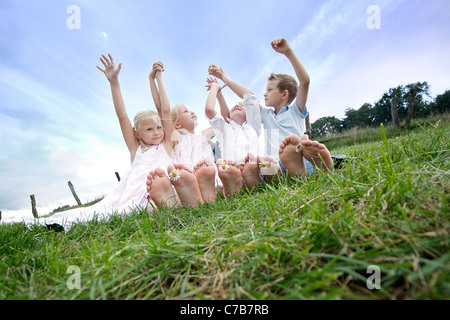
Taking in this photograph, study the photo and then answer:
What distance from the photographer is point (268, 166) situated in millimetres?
1745

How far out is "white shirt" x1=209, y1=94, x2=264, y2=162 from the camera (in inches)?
103

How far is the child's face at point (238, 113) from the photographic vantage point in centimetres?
320

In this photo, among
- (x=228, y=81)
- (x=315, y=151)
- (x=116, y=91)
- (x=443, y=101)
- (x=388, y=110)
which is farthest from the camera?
(x=388, y=110)

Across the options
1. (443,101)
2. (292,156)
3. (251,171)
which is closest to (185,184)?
(251,171)

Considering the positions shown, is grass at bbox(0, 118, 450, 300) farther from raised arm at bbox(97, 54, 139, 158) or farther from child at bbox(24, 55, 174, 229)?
raised arm at bbox(97, 54, 139, 158)

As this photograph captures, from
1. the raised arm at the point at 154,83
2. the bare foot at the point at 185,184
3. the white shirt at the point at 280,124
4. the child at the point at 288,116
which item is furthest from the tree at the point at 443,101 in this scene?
the bare foot at the point at 185,184

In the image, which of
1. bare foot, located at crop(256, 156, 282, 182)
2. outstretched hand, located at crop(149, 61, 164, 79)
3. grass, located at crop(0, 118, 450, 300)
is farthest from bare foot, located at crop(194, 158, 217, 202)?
outstretched hand, located at crop(149, 61, 164, 79)

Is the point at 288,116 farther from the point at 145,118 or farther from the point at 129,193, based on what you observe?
the point at 129,193

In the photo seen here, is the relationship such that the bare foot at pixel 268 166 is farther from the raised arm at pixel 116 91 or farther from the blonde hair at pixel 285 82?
the raised arm at pixel 116 91

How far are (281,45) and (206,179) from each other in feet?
5.86

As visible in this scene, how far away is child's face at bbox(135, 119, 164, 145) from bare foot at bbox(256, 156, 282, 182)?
5.07 feet

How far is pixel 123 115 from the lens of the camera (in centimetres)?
272
